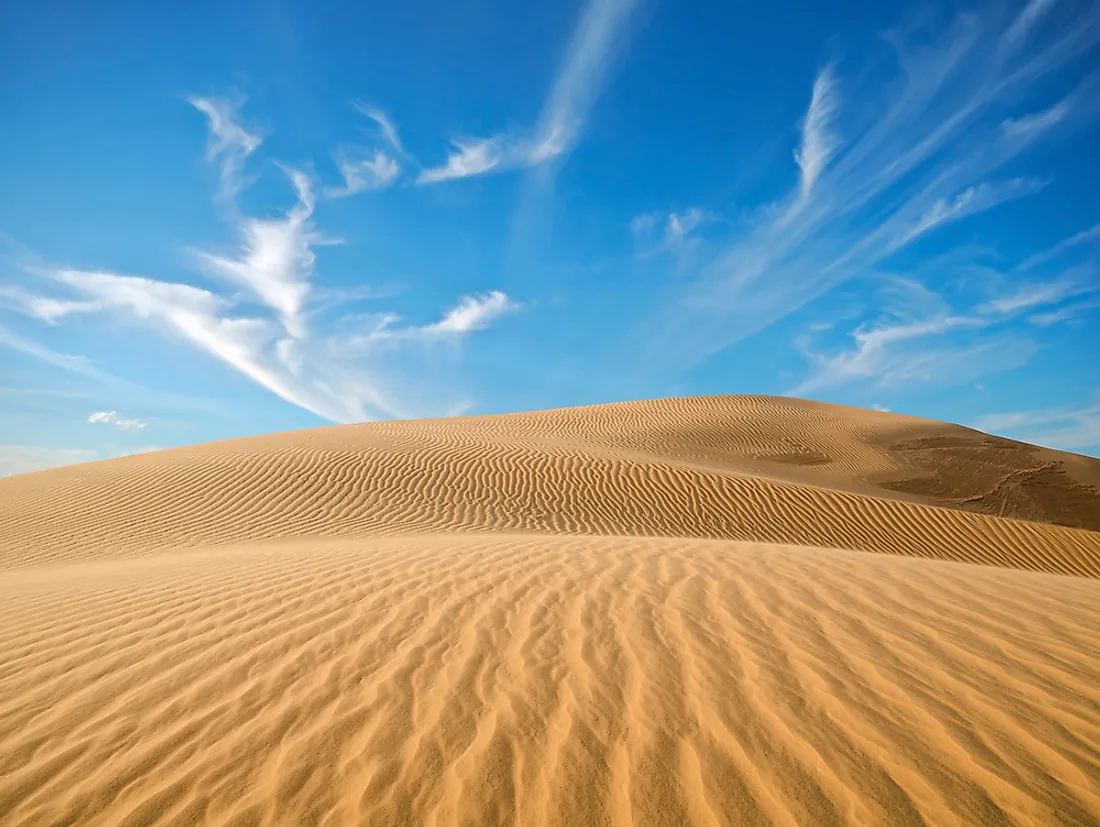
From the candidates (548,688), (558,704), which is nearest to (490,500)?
(548,688)

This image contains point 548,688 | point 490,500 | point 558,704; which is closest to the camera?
point 558,704

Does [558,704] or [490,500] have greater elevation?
[490,500]

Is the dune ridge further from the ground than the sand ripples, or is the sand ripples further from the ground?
the dune ridge

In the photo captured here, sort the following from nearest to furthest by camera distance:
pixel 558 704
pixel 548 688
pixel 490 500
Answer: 1. pixel 558 704
2. pixel 548 688
3. pixel 490 500

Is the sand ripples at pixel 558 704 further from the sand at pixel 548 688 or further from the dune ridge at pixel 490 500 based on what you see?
the dune ridge at pixel 490 500

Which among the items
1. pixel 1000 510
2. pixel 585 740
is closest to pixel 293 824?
pixel 585 740

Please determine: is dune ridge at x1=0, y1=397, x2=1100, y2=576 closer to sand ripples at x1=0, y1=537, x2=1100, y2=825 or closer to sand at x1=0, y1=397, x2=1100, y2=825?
sand at x1=0, y1=397, x2=1100, y2=825

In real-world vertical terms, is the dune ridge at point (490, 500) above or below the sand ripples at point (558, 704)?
above

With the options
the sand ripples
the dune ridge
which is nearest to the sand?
the sand ripples

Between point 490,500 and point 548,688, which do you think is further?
point 490,500

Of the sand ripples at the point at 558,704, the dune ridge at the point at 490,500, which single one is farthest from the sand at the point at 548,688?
the dune ridge at the point at 490,500

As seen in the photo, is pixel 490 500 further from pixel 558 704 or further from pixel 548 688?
pixel 558 704

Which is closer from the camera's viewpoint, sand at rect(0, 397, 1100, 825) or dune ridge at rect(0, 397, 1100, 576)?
sand at rect(0, 397, 1100, 825)

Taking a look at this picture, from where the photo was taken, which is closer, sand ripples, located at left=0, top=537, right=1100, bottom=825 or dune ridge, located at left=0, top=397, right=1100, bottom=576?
sand ripples, located at left=0, top=537, right=1100, bottom=825
